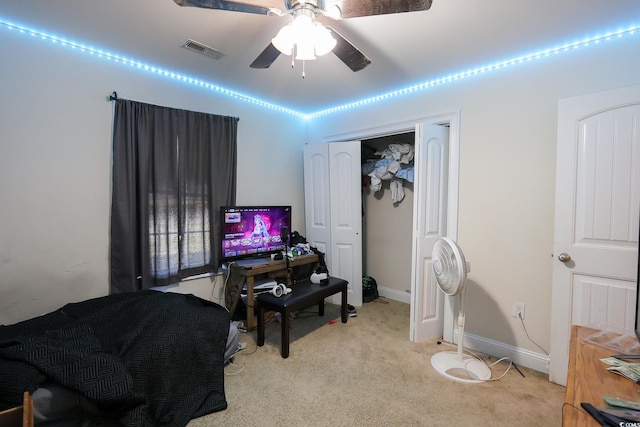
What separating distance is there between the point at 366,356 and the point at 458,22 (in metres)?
2.56

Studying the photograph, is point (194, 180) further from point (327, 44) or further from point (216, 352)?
point (327, 44)

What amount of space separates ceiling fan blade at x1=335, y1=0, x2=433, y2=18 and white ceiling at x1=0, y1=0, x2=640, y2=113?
1.61 feet

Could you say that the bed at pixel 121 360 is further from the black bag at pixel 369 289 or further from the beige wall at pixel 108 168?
the black bag at pixel 369 289

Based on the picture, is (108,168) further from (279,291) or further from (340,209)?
(340,209)

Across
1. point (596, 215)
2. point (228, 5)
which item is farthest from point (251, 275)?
point (596, 215)

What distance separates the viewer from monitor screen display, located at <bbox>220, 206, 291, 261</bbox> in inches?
117

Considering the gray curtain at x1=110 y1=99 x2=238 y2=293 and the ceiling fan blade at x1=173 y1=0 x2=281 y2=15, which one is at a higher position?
the ceiling fan blade at x1=173 y1=0 x2=281 y2=15

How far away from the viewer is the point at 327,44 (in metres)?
Answer: 1.54

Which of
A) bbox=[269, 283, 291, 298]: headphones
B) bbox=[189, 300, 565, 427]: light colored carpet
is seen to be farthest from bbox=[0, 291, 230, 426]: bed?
bbox=[269, 283, 291, 298]: headphones

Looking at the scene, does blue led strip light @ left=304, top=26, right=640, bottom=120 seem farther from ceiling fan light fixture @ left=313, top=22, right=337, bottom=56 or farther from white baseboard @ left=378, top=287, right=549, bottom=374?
white baseboard @ left=378, top=287, right=549, bottom=374

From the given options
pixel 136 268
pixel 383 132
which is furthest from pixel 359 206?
pixel 136 268

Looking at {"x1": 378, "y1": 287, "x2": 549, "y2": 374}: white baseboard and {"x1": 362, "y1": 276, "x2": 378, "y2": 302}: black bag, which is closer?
{"x1": 378, "y1": 287, "x2": 549, "y2": 374}: white baseboard

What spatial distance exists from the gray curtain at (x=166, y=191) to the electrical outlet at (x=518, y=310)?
277 centimetres

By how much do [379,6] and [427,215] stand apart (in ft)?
6.06
